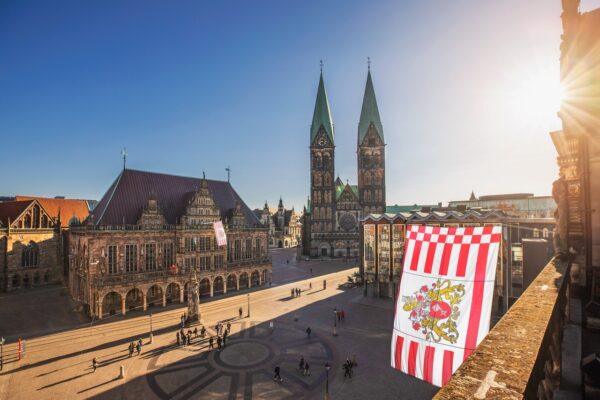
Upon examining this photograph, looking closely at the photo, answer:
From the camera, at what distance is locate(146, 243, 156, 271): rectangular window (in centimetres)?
3716

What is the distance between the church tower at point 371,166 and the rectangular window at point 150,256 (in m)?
53.1

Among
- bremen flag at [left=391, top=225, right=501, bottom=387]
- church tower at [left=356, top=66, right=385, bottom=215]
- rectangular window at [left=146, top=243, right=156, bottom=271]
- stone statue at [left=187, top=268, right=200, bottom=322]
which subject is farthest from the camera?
church tower at [left=356, top=66, right=385, bottom=215]

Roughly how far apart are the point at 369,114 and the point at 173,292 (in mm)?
63236

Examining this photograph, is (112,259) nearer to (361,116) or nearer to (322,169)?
(322,169)

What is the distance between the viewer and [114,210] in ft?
121

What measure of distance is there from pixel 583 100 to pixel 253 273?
44727 mm

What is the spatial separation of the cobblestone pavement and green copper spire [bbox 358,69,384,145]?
5434 centimetres

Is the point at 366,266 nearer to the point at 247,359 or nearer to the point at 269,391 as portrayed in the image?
the point at 247,359

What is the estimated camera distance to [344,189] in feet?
259

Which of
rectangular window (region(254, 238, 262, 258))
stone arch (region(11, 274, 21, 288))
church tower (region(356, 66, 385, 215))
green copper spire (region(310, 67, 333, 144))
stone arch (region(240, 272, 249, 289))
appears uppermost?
green copper spire (region(310, 67, 333, 144))

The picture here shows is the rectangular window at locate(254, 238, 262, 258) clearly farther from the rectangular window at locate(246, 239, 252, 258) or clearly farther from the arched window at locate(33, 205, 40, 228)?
the arched window at locate(33, 205, 40, 228)

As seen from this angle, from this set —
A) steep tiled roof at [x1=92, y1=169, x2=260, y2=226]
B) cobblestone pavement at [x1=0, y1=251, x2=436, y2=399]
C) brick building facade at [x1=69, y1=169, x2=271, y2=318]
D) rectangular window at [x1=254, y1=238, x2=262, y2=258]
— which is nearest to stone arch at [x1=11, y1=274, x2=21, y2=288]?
brick building facade at [x1=69, y1=169, x2=271, y2=318]

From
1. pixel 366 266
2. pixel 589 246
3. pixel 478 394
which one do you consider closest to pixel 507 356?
pixel 478 394

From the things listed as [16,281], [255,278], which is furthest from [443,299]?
[16,281]
